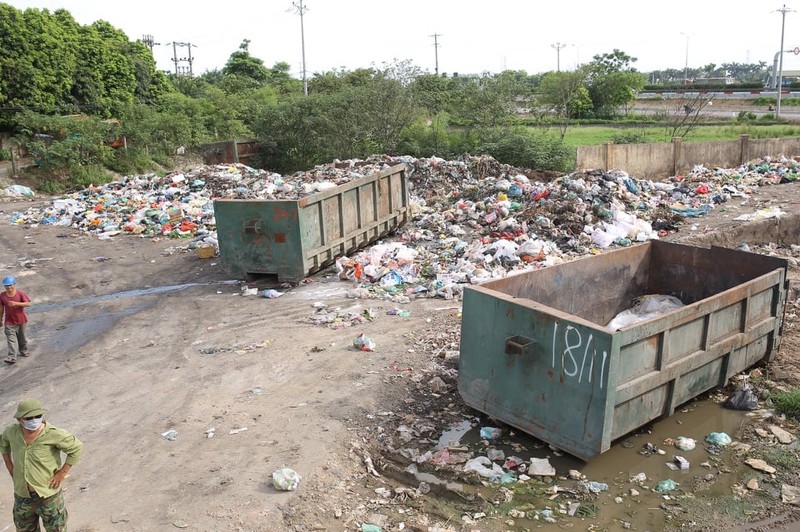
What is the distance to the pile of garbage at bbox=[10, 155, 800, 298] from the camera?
1009cm

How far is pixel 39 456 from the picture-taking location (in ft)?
12.1

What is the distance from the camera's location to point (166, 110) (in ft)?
85.4

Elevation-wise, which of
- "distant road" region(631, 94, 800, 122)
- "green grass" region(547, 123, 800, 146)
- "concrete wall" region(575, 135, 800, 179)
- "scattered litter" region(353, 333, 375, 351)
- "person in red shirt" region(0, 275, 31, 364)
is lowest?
"scattered litter" region(353, 333, 375, 351)

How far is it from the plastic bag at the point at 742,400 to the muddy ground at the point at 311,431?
12 cm

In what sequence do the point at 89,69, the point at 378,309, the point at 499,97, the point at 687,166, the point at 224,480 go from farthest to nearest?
the point at 89,69 → the point at 499,97 → the point at 687,166 → the point at 378,309 → the point at 224,480

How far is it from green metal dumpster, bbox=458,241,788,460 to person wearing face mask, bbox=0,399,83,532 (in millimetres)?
2948

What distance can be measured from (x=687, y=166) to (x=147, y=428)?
17.2 m

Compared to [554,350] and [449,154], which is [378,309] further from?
[449,154]

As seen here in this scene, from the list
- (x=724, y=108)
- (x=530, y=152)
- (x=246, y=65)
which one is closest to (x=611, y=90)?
(x=724, y=108)

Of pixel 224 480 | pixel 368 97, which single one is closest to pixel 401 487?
pixel 224 480

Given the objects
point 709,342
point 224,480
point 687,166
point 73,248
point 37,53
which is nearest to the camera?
A: point 224,480

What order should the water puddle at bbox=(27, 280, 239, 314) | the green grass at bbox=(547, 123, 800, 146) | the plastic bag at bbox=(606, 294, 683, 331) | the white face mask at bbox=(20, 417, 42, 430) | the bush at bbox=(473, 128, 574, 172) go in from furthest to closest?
the green grass at bbox=(547, 123, 800, 146) < the bush at bbox=(473, 128, 574, 172) < the water puddle at bbox=(27, 280, 239, 314) < the plastic bag at bbox=(606, 294, 683, 331) < the white face mask at bbox=(20, 417, 42, 430)

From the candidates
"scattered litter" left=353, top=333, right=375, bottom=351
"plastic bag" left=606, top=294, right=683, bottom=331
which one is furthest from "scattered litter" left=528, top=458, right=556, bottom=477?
"scattered litter" left=353, top=333, right=375, bottom=351

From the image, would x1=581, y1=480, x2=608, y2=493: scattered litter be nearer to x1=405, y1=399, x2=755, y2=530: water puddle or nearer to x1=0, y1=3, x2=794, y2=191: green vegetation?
x1=405, y1=399, x2=755, y2=530: water puddle
